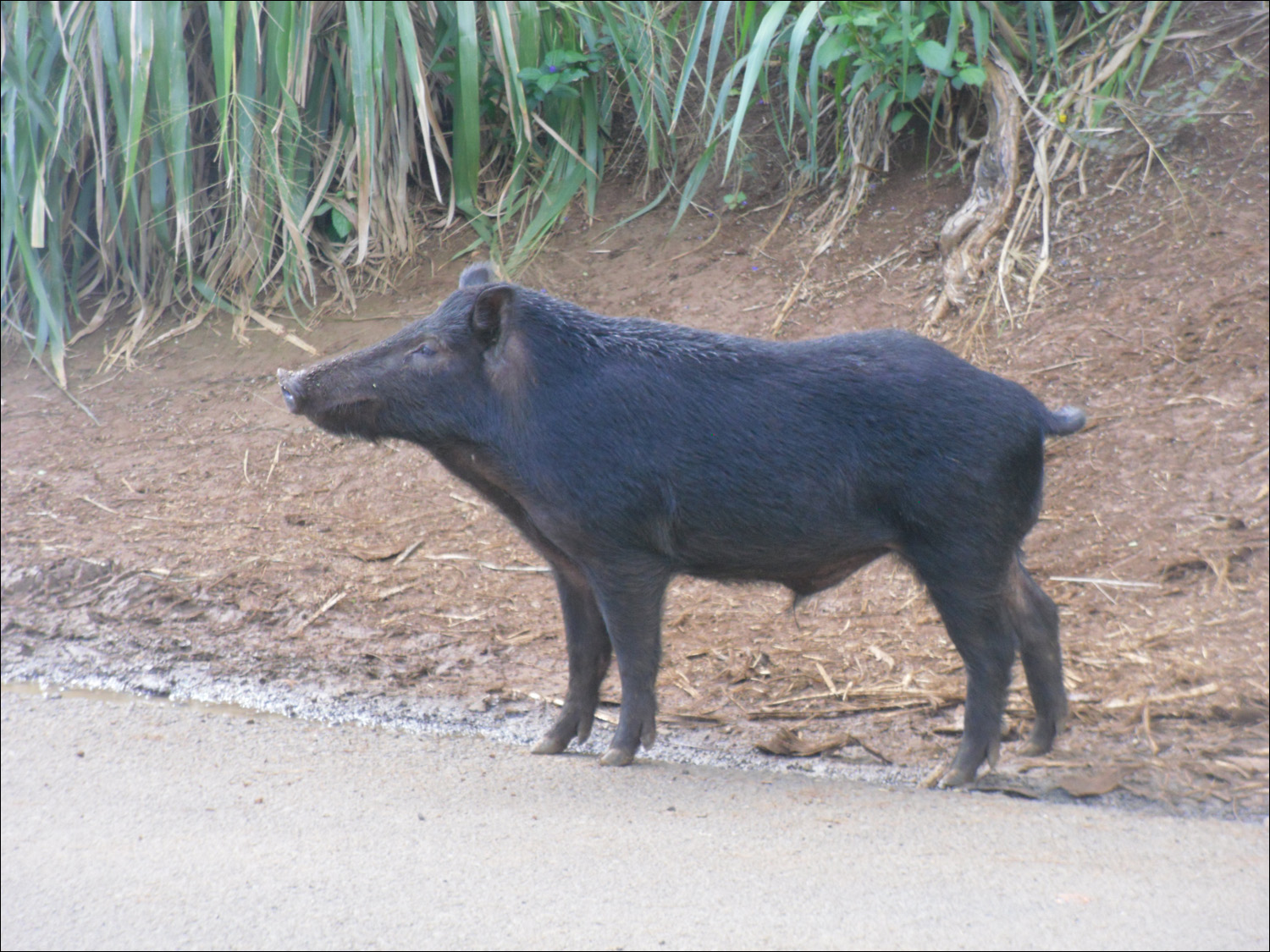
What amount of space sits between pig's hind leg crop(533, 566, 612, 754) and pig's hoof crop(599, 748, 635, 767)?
0.22 metres

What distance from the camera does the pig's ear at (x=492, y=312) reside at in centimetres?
333

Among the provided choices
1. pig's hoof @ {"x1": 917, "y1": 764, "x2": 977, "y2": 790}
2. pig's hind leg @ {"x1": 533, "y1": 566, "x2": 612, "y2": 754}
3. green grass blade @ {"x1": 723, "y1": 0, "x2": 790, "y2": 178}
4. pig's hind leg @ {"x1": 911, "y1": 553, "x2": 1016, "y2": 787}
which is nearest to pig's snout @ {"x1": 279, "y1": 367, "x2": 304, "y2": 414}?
pig's hind leg @ {"x1": 533, "y1": 566, "x2": 612, "y2": 754}

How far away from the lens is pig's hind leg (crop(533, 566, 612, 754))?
3.57 m

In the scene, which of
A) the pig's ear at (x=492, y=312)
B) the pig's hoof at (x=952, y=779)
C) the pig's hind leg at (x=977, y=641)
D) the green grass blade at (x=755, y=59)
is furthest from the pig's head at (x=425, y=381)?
the green grass blade at (x=755, y=59)

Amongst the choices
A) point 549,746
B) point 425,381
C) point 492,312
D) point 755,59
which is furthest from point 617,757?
point 755,59

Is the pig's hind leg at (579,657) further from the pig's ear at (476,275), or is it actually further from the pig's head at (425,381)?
the pig's ear at (476,275)

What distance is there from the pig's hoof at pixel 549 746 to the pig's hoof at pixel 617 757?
0.69 feet

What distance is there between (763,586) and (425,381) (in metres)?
1.28

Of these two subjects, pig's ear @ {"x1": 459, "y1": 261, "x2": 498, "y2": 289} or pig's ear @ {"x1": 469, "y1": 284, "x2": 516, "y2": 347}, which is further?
pig's ear @ {"x1": 459, "y1": 261, "x2": 498, "y2": 289}

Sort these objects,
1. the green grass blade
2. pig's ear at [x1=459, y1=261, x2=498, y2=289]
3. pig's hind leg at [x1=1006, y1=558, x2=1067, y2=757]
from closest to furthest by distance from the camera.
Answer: pig's hind leg at [x1=1006, y1=558, x2=1067, y2=757]
pig's ear at [x1=459, y1=261, x2=498, y2=289]
the green grass blade

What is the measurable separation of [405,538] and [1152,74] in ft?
14.1

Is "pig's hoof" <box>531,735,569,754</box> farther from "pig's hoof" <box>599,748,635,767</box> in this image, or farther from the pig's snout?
the pig's snout

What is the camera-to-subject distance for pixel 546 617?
15.1ft

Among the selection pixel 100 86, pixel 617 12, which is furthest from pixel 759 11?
pixel 100 86
